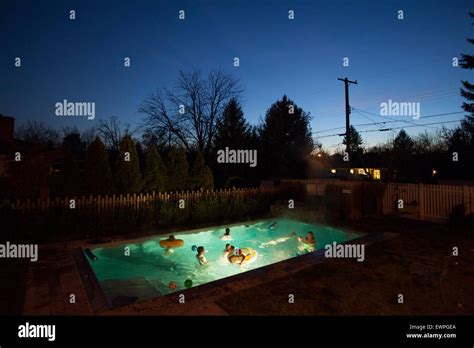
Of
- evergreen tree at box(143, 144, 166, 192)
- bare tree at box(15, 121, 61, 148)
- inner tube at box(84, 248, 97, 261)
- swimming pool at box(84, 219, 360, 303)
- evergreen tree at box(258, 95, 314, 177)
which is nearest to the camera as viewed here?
swimming pool at box(84, 219, 360, 303)

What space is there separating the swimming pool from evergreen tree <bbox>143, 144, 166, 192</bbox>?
3.05 m

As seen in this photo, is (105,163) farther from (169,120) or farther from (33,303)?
(169,120)

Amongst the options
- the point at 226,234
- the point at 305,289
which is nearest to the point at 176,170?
the point at 226,234

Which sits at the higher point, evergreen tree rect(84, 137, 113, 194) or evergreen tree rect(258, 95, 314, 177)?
evergreen tree rect(258, 95, 314, 177)

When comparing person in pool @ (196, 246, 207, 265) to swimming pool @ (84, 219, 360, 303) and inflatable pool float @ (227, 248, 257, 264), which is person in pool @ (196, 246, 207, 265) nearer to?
swimming pool @ (84, 219, 360, 303)

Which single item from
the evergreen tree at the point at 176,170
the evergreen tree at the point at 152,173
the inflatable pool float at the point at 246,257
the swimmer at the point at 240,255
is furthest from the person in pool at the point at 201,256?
the evergreen tree at the point at 176,170

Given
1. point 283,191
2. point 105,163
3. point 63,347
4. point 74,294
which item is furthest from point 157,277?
point 283,191

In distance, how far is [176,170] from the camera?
11820 mm

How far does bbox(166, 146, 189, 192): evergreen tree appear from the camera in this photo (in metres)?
11.8

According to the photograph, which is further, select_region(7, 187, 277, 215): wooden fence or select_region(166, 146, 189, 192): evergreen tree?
select_region(166, 146, 189, 192): evergreen tree

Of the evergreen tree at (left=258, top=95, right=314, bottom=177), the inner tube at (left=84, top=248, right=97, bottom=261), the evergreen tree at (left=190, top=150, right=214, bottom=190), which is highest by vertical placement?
the evergreen tree at (left=258, top=95, right=314, bottom=177)

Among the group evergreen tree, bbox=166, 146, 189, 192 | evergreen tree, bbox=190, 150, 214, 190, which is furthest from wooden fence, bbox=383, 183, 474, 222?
evergreen tree, bbox=166, 146, 189, 192

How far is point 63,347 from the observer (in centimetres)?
298

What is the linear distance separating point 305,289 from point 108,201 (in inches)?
295
